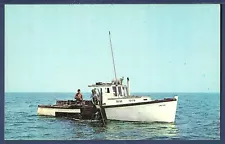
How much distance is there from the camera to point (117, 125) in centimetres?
683

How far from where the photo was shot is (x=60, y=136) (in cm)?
677

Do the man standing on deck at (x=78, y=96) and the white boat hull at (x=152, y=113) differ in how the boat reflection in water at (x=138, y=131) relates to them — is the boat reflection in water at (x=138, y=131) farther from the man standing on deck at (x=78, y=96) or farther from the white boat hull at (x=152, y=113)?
the man standing on deck at (x=78, y=96)

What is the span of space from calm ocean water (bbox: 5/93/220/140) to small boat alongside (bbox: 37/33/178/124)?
70 millimetres

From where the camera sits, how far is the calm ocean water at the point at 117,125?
672 cm

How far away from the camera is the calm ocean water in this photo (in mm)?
6723

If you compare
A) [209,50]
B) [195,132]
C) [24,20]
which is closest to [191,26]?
[209,50]

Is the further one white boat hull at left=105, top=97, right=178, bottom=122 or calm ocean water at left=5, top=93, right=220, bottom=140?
white boat hull at left=105, top=97, right=178, bottom=122

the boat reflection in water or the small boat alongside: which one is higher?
the small boat alongside

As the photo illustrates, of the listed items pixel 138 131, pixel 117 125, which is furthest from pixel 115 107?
pixel 138 131

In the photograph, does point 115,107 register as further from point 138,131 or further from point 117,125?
point 138,131

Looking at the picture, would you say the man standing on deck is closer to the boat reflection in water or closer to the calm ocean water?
the calm ocean water

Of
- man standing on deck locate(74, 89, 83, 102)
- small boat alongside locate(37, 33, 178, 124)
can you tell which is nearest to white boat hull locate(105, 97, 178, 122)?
small boat alongside locate(37, 33, 178, 124)

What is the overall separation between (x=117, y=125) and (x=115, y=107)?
0.23 meters

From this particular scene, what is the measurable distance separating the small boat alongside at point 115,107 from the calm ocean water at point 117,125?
7 cm
